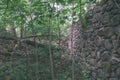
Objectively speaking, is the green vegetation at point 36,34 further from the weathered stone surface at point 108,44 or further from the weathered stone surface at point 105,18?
the weathered stone surface at point 108,44

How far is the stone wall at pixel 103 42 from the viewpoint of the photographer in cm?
460

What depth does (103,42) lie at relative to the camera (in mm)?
5129

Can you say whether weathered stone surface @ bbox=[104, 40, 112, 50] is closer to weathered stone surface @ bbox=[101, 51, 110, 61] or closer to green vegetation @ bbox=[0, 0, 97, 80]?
weathered stone surface @ bbox=[101, 51, 110, 61]

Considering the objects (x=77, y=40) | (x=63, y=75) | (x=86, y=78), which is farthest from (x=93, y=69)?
(x=77, y=40)

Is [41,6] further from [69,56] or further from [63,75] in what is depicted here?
[69,56]

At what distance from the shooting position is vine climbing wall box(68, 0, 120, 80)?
15.1ft

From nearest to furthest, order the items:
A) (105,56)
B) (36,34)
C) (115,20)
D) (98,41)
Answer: (115,20), (105,56), (98,41), (36,34)

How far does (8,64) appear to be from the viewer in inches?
239

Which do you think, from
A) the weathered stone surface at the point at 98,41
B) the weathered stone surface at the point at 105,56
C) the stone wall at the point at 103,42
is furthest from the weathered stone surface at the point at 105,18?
the weathered stone surface at the point at 105,56

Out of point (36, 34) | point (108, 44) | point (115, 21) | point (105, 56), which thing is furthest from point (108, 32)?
point (36, 34)

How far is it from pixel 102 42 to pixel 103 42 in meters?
0.05

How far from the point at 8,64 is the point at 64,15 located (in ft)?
6.44

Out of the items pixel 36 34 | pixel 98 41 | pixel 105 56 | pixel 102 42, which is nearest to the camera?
pixel 105 56

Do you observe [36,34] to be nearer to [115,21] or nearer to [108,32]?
[108,32]
